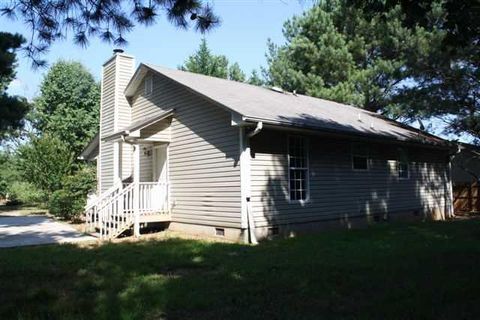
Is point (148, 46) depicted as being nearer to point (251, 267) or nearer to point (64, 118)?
point (251, 267)

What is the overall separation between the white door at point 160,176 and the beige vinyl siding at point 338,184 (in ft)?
11.6

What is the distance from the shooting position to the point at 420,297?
18.2ft

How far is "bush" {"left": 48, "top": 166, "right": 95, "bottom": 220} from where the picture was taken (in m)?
17.6

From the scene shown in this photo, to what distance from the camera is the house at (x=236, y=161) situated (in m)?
11.6

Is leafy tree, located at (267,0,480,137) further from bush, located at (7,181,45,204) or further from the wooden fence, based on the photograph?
bush, located at (7,181,45,204)

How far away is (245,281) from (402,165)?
39.9ft

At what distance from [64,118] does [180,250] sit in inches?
1087

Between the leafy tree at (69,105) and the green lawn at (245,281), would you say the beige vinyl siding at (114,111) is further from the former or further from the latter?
the leafy tree at (69,105)

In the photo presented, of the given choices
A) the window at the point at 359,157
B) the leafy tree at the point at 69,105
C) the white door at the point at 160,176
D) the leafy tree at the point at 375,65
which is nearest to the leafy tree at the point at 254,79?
the leafy tree at the point at 375,65

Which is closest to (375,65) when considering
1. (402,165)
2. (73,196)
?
(402,165)

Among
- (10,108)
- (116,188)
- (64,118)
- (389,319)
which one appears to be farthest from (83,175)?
(64,118)

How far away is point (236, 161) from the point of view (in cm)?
1146

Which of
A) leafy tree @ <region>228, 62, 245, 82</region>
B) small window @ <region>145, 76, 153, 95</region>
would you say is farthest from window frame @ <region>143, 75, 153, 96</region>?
leafy tree @ <region>228, 62, 245, 82</region>

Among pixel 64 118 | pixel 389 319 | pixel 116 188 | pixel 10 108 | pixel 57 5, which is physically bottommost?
pixel 389 319
